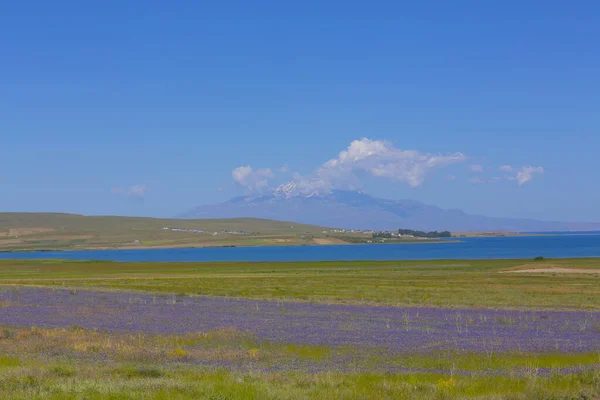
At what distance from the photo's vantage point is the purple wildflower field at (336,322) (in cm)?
2388

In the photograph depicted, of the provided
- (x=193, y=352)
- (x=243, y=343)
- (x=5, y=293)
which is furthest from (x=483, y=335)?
(x=5, y=293)

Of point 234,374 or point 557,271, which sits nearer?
point 234,374

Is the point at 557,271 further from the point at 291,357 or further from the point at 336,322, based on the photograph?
the point at 291,357

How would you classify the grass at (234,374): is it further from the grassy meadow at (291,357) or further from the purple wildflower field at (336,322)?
the purple wildflower field at (336,322)

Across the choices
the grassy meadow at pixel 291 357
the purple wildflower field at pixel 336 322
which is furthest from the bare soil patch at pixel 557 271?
the purple wildflower field at pixel 336 322

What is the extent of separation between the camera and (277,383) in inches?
584

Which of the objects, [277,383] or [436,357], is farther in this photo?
[436,357]

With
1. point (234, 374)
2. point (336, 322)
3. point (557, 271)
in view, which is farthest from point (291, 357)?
point (557, 271)

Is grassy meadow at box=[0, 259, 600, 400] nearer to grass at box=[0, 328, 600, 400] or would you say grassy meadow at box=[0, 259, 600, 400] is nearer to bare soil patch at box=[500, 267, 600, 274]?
grass at box=[0, 328, 600, 400]

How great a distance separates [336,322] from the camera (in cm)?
3042

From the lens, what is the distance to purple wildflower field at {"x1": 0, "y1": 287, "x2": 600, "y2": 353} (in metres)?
23.9

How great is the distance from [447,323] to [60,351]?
56.5 ft

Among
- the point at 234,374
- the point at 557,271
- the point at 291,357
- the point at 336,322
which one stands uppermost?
the point at 234,374

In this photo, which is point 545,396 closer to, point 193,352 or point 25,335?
point 193,352
